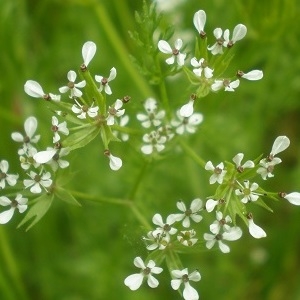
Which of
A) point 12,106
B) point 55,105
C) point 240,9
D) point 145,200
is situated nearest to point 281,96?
point 240,9

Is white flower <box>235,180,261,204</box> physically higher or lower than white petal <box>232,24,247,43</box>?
lower

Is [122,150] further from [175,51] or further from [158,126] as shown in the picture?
[175,51]

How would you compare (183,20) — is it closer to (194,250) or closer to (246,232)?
(246,232)

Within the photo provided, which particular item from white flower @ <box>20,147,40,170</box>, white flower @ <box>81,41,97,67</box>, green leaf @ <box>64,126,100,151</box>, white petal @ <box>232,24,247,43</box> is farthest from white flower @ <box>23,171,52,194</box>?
white petal @ <box>232,24,247,43</box>

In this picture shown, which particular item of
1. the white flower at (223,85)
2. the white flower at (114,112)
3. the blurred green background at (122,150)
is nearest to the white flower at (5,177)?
the white flower at (114,112)

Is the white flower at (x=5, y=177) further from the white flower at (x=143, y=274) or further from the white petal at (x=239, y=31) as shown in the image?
the white petal at (x=239, y=31)

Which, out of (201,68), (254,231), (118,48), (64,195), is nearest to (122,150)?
(118,48)

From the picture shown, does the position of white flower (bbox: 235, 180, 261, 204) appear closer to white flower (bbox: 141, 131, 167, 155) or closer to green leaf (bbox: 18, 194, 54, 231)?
white flower (bbox: 141, 131, 167, 155)
